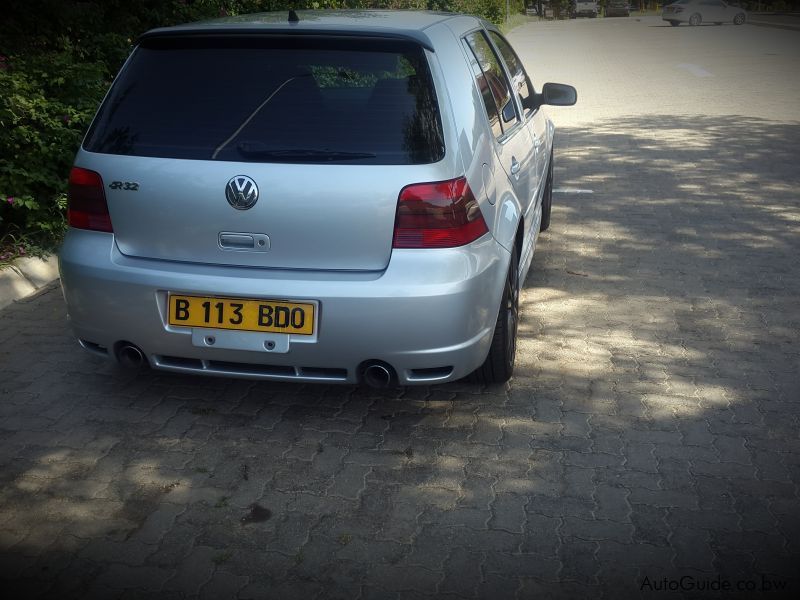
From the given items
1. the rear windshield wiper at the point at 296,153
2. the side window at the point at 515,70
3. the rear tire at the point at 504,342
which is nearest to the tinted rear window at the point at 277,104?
the rear windshield wiper at the point at 296,153

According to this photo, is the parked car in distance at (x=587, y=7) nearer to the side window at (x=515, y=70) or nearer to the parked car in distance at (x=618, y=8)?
the parked car in distance at (x=618, y=8)

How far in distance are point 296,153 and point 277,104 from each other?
0.87 feet

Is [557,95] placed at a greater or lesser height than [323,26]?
lesser

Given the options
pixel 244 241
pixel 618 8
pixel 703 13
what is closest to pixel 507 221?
pixel 244 241

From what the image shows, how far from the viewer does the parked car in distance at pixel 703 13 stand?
44500mm

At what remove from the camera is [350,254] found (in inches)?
147

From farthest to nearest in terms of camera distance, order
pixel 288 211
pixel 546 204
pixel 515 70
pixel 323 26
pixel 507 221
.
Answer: pixel 546 204 → pixel 515 70 → pixel 507 221 → pixel 323 26 → pixel 288 211

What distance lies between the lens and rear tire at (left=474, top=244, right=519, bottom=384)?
14.4ft

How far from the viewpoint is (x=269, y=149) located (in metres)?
3.75

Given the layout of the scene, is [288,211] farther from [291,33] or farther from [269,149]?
[291,33]

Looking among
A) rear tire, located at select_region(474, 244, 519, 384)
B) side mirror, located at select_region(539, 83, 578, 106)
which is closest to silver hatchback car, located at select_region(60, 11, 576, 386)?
rear tire, located at select_region(474, 244, 519, 384)

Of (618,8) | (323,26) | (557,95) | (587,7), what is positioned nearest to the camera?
(323,26)

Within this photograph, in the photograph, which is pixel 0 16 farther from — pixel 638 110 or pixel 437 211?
pixel 638 110

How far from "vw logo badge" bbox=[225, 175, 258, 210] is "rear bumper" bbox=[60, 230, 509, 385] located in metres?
0.28
